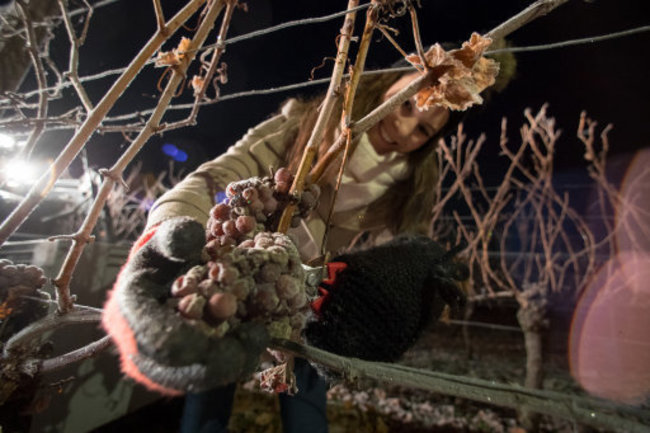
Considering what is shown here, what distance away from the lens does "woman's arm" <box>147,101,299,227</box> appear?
117cm

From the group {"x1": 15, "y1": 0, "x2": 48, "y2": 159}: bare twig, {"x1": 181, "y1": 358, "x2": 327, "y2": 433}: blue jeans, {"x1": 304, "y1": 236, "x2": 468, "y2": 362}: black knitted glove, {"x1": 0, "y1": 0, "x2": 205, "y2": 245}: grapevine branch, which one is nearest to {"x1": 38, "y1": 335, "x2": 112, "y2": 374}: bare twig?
{"x1": 0, "y1": 0, "x2": 205, "y2": 245}: grapevine branch

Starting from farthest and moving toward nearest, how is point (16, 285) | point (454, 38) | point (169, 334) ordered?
1. point (454, 38)
2. point (16, 285)
3. point (169, 334)

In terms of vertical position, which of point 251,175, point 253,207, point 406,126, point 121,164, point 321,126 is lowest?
point 253,207

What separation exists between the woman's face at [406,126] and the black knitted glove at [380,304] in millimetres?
1223

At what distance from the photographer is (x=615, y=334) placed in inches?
395

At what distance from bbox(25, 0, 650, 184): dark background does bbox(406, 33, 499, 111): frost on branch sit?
1407mm

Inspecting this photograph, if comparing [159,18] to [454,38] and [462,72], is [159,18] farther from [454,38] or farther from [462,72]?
[454,38]

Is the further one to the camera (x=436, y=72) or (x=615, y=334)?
(x=615, y=334)

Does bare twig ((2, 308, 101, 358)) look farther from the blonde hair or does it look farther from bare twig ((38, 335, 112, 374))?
the blonde hair

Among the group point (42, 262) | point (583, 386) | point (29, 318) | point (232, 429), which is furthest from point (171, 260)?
point (583, 386)

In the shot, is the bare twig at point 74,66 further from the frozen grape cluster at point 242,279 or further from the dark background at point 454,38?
the dark background at point 454,38

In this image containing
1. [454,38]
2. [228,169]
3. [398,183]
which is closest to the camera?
[228,169]

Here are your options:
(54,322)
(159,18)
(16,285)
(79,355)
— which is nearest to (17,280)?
(16,285)

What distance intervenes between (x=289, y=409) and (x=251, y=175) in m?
1.86
